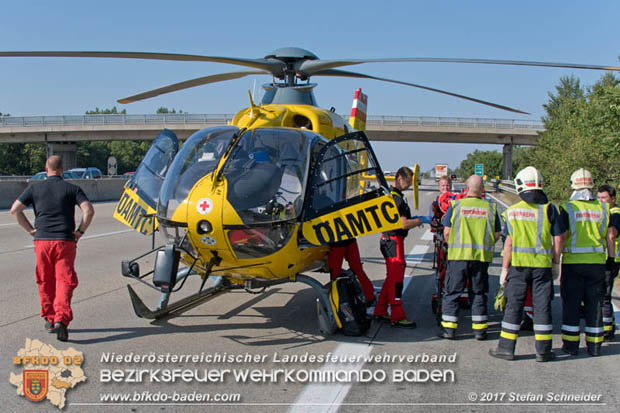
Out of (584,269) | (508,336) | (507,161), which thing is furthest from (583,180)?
(507,161)

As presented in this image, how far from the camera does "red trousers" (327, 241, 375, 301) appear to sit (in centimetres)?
657

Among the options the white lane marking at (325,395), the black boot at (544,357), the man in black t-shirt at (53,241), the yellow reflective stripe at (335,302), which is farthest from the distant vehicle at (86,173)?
the black boot at (544,357)

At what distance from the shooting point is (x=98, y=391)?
14.6ft

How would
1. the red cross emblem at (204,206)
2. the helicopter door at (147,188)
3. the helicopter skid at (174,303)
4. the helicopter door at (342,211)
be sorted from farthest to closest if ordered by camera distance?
the helicopter door at (147,188) → the helicopter skid at (174,303) → the helicopter door at (342,211) → the red cross emblem at (204,206)

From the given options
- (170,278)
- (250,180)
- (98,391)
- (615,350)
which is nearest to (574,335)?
(615,350)

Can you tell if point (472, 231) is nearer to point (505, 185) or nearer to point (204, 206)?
point (204, 206)

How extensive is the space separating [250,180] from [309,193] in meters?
0.64

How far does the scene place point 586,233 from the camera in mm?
5738

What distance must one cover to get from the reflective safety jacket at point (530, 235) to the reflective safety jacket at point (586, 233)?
15.9 inches

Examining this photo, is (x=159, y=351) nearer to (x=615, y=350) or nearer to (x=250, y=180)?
(x=250, y=180)

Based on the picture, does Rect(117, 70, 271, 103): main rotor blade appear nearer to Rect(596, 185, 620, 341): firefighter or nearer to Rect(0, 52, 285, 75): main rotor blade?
Rect(0, 52, 285, 75): main rotor blade

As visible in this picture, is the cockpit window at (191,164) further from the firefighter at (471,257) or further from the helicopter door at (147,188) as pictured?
the firefighter at (471,257)

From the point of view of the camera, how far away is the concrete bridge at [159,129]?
50.9 metres

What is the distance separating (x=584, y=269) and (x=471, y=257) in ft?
3.71
